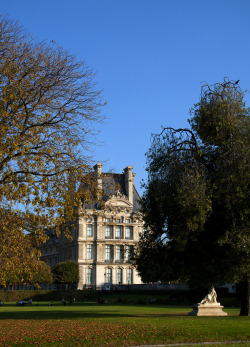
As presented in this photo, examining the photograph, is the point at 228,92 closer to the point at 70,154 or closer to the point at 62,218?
the point at 70,154

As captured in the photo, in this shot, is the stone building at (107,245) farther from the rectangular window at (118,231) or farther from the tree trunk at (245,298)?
the tree trunk at (245,298)

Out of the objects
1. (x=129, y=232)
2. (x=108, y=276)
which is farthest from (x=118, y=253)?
(x=108, y=276)

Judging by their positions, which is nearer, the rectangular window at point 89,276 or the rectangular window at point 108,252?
the rectangular window at point 89,276

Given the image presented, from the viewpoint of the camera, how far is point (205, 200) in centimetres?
2198

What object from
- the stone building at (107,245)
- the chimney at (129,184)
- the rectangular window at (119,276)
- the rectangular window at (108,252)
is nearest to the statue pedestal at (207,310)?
the stone building at (107,245)

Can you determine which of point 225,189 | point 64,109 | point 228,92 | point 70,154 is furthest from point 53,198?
point 228,92

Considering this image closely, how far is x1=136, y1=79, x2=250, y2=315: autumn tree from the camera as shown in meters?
22.1

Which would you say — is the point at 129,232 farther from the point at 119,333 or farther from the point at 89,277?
the point at 119,333

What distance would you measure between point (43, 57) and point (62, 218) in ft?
18.7

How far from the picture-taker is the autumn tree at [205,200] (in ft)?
72.5

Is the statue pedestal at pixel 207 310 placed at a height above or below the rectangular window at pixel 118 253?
below

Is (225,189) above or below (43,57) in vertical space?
below

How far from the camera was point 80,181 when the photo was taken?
54.1 ft

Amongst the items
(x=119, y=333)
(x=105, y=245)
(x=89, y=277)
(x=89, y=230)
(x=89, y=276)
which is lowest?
(x=119, y=333)
